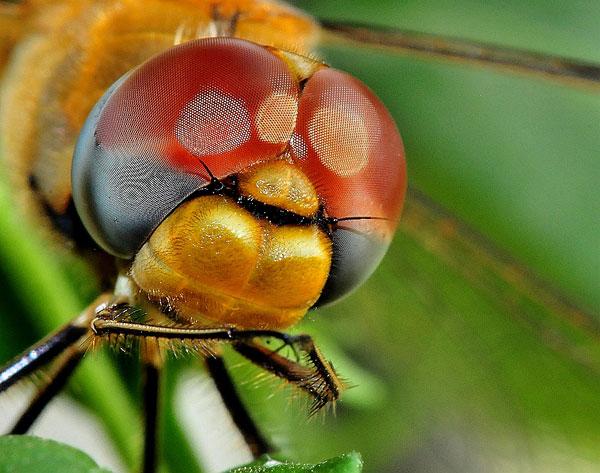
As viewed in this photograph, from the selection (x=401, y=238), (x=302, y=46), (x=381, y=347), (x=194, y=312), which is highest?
(x=302, y=46)

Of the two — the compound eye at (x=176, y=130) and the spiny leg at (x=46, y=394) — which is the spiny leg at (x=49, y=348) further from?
the compound eye at (x=176, y=130)

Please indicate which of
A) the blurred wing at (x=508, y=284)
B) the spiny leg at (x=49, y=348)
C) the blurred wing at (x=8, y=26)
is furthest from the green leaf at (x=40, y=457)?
the blurred wing at (x=508, y=284)

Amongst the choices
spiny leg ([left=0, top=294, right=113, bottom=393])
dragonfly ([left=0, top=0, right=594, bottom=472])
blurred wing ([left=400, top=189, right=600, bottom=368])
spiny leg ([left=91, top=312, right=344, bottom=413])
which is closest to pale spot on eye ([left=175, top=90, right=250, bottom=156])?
spiny leg ([left=91, top=312, right=344, bottom=413])

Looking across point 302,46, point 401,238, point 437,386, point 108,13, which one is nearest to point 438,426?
point 437,386

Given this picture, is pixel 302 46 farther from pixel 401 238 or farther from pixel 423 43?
pixel 401 238

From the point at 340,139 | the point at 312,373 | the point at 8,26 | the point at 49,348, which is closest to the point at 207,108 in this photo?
the point at 340,139

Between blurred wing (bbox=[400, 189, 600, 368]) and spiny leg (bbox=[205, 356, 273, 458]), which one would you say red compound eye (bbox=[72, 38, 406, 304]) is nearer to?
spiny leg (bbox=[205, 356, 273, 458])
